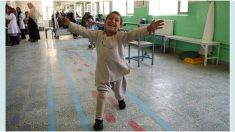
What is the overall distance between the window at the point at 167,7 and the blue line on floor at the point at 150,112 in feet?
13.3

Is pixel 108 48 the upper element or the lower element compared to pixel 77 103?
upper

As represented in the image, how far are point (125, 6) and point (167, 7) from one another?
3503 mm

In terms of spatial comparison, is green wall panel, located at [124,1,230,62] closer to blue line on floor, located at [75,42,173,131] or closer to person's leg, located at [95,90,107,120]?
blue line on floor, located at [75,42,173,131]

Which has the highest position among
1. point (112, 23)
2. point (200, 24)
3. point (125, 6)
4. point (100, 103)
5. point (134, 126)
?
point (125, 6)

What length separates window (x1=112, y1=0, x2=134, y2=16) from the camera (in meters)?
9.81

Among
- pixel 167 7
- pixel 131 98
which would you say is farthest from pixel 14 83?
pixel 167 7

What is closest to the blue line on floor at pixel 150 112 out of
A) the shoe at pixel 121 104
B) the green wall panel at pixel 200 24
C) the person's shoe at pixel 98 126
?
the shoe at pixel 121 104

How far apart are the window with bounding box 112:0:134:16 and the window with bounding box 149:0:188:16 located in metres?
2.05

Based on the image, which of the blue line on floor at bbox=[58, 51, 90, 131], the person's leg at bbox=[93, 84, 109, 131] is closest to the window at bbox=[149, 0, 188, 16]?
the blue line on floor at bbox=[58, 51, 90, 131]

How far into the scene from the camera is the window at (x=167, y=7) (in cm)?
644

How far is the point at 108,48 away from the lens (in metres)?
2.28

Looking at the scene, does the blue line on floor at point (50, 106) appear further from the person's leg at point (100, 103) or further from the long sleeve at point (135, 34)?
the long sleeve at point (135, 34)

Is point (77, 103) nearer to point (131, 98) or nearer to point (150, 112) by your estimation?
point (131, 98)

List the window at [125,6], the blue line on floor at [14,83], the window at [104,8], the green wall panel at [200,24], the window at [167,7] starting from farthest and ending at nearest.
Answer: the window at [104,8] → the window at [125,6] → the window at [167,7] → the green wall panel at [200,24] → the blue line on floor at [14,83]
